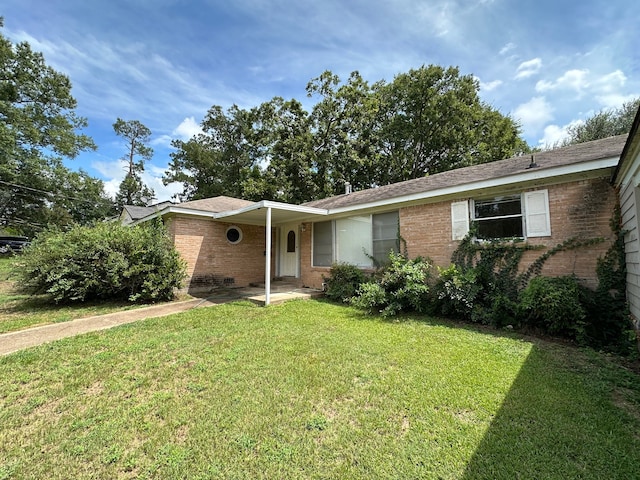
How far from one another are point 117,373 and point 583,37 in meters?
13.1

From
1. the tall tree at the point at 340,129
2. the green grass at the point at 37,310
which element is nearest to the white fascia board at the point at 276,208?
the green grass at the point at 37,310

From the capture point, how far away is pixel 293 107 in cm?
2281

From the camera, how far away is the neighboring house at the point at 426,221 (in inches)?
198

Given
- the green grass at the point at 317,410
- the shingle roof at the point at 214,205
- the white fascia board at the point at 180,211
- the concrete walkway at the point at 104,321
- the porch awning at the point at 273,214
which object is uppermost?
the shingle roof at the point at 214,205

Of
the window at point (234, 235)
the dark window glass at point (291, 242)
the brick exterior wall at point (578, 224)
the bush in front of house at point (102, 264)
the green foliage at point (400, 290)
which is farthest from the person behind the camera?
the dark window glass at point (291, 242)

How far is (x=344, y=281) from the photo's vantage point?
8070mm

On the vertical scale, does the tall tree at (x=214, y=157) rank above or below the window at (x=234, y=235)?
above

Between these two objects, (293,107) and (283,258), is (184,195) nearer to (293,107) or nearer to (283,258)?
(293,107)

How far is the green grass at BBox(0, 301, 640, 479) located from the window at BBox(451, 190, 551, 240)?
2.32 m

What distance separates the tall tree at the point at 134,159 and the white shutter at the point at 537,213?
120ft

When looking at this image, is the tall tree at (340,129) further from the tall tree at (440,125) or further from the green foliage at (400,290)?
the green foliage at (400,290)

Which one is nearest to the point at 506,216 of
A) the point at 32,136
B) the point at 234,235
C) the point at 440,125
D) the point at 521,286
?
the point at 521,286

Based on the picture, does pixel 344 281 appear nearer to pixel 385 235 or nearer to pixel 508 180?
pixel 385 235

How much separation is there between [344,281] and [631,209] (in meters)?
5.78
